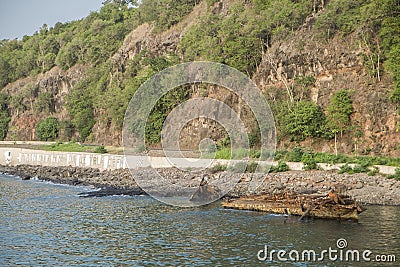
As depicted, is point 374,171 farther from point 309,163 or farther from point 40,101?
point 40,101

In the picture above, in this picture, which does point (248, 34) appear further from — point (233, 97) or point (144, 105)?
point (144, 105)

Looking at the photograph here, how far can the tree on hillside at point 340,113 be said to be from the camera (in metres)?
54.7

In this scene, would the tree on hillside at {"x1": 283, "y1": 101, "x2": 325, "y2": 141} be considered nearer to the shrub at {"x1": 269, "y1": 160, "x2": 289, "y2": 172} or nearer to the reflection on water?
the shrub at {"x1": 269, "y1": 160, "x2": 289, "y2": 172}

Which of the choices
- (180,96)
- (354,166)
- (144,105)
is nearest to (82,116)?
(144,105)

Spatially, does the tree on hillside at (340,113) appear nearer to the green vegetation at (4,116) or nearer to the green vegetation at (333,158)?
the green vegetation at (333,158)

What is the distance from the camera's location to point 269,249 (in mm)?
25344

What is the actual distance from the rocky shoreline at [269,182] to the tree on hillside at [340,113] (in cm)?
1114

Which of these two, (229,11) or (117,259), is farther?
(229,11)

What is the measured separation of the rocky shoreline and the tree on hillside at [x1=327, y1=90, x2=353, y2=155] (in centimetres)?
1114

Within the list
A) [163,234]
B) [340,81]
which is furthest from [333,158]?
[163,234]

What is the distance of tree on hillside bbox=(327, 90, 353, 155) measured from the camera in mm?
54688

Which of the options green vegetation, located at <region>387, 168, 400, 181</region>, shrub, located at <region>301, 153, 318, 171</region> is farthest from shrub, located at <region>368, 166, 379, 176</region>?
shrub, located at <region>301, 153, 318, 171</region>

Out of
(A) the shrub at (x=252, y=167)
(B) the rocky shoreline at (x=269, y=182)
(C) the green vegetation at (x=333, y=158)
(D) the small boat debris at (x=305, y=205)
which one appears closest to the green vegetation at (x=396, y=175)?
(B) the rocky shoreline at (x=269, y=182)

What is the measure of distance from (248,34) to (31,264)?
2083 inches
